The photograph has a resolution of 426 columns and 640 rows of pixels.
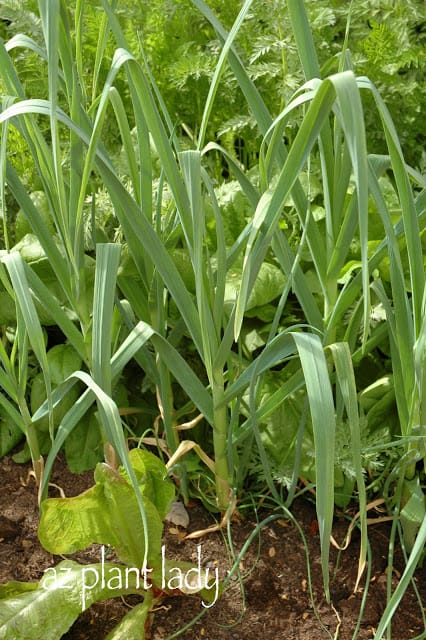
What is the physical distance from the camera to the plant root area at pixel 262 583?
122 cm

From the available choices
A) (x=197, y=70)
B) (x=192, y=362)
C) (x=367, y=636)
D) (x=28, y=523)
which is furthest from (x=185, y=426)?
(x=197, y=70)

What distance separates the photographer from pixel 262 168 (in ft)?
3.54

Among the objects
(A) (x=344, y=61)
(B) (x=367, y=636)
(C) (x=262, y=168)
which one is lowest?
(B) (x=367, y=636)

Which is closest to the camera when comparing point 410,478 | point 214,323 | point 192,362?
point 214,323

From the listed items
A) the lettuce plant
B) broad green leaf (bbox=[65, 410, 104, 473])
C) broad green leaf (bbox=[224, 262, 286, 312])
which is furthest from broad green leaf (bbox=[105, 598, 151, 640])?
broad green leaf (bbox=[224, 262, 286, 312])

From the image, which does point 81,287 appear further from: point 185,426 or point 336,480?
point 336,480

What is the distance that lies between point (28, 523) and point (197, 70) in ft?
2.79

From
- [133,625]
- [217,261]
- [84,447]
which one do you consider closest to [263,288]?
[217,261]

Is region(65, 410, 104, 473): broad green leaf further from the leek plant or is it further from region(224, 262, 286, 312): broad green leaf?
region(224, 262, 286, 312): broad green leaf

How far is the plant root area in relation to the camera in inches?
48.0

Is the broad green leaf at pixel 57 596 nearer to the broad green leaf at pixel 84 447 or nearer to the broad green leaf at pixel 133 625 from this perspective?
the broad green leaf at pixel 133 625

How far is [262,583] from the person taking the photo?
4.18 feet

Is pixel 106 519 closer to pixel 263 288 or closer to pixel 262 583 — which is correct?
pixel 262 583

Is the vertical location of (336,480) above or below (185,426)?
below
